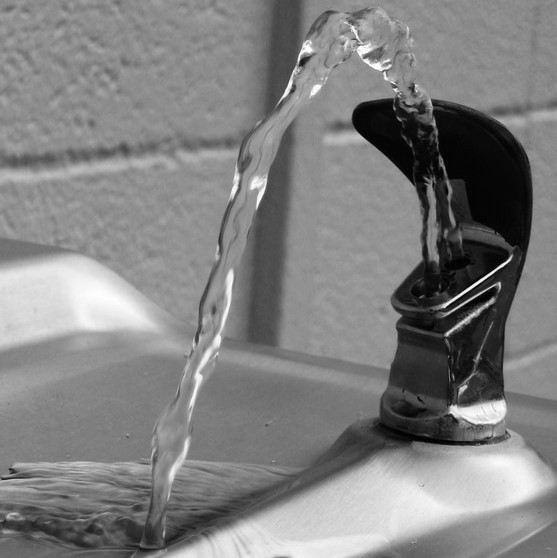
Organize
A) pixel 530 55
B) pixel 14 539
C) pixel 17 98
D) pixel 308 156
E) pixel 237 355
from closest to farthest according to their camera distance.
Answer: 1. pixel 14 539
2. pixel 237 355
3. pixel 17 98
4. pixel 308 156
5. pixel 530 55

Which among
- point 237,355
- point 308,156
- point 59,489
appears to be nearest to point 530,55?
point 308,156

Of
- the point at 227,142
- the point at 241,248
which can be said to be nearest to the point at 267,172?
the point at 241,248

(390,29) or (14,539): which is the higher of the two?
(390,29)

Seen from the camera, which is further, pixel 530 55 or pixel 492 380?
pixel 530 55

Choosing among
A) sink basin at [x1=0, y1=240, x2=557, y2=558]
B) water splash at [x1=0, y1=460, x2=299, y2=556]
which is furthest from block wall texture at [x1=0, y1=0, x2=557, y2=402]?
water splash at [x1=0, y1=460, x2=299, y2=556]

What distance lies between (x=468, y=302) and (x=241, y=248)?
0.11 meters

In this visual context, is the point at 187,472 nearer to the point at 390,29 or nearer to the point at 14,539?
the point at 14,539

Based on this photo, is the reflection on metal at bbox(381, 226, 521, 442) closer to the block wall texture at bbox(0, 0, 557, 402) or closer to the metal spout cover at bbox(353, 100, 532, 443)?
the metal spout cover at bbox(353, 100, 532, 443)

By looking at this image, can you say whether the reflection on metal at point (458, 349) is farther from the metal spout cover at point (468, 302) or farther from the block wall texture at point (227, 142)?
the block wall texture at point (227, 142)

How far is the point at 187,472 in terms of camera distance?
20.4 inches

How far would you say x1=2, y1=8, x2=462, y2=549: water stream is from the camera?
0.45 metres

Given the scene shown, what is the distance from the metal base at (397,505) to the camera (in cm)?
44

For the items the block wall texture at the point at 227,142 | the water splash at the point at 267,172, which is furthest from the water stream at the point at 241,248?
the block wall texture at the point at 227,142

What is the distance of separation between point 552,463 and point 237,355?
0.70ft
